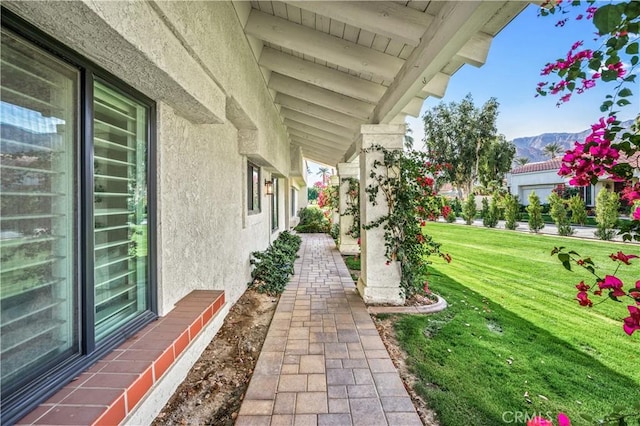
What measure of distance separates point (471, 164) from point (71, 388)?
3064 centimetres

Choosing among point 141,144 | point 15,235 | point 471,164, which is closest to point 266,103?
point 141,144

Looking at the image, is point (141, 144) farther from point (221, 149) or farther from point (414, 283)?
point (414, 283)

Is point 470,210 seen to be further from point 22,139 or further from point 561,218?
point 22,139

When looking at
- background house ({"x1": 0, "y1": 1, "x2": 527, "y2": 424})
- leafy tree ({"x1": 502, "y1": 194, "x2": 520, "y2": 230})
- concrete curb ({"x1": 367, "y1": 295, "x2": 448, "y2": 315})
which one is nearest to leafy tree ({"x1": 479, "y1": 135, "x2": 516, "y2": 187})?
leafy tree ({"x1": 502, "y1": 194, "x2": 520, "y2": 230})

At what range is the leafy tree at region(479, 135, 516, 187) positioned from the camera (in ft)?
87.0

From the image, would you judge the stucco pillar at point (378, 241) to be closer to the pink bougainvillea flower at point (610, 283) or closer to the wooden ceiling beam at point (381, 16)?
the wooden ceiling beam at point (381, 16)

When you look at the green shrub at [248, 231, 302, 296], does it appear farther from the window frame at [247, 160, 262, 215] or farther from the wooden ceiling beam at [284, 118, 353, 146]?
the wooden ceiling beam at [284, 118, 353, 146]

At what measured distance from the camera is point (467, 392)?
2494 millimetres

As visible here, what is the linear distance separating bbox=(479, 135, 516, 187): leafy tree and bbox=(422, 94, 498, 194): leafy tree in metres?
0.31

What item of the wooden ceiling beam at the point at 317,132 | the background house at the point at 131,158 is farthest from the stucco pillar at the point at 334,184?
the background house at the point at 131,158

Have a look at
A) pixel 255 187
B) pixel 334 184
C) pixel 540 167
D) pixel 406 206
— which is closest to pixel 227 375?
pixel 406 206

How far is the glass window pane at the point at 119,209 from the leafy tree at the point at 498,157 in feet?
97.0

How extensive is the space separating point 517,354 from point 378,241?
217 cm

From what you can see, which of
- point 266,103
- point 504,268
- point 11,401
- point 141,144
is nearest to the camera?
point 11,401
